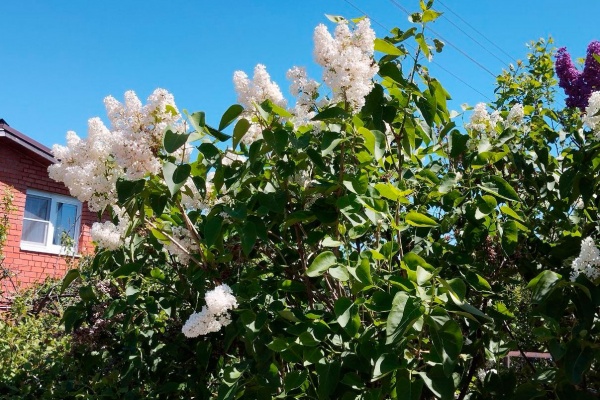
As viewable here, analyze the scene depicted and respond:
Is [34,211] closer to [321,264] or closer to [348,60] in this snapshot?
[348,60]

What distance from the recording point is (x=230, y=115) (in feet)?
6.81

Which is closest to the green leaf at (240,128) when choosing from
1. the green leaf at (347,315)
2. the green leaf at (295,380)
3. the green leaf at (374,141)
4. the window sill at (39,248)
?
the green leaf at (374,141)

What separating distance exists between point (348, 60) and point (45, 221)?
10.4 m

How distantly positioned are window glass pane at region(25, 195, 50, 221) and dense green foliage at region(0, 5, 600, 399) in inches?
362

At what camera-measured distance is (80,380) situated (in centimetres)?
331

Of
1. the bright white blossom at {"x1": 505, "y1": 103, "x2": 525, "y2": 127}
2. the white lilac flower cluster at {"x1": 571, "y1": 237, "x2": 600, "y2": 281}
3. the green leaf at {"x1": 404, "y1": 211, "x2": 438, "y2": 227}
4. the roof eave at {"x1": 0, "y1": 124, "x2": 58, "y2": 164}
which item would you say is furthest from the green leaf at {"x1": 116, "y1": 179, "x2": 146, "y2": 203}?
the roof eave at {"x1": 0, "y1": 124, "x2": 58, "y2": 164}

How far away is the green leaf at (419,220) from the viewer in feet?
6.42

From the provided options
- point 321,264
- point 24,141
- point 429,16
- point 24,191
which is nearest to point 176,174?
point 321,264

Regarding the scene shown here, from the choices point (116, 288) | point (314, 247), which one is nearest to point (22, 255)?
point (116, 288)

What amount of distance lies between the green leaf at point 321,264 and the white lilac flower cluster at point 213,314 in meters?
0.29

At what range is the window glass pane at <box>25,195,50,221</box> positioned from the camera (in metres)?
11.3

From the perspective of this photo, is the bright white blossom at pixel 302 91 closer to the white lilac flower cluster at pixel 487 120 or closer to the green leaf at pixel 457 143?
the green leaf at pixel 457 143

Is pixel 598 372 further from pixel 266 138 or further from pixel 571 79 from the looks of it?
pixel 571 79

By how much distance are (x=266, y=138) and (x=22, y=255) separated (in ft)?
32.7
